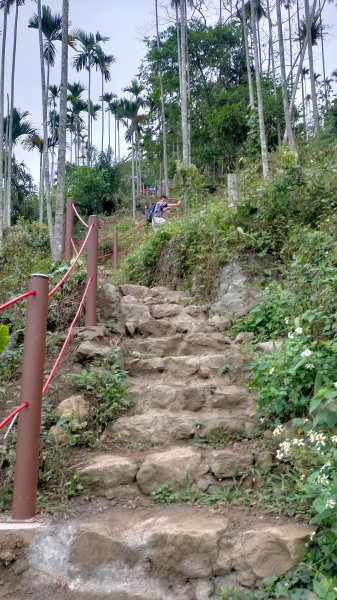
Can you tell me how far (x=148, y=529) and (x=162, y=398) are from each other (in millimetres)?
1323

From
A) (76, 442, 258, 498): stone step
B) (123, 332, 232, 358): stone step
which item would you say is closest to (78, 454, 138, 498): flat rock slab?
(76, 442, 258, 498): stone step

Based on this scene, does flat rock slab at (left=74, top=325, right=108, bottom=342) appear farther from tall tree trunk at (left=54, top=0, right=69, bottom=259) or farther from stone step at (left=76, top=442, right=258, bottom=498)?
tall tree trunk at (left=54, top=0, right=69, bottom=259)

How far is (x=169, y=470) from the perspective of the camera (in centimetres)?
310

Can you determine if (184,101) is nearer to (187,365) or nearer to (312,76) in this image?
(312,76)

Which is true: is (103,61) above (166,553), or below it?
above

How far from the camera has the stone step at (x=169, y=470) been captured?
3.05 m

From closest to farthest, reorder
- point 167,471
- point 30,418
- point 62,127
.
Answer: point 30,418
point 167,471
point 62,127

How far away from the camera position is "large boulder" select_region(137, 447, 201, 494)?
121 inches

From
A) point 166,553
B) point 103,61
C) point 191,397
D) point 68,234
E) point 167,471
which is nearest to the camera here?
point 166,553

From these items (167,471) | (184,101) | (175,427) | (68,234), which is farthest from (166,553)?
(184,101)

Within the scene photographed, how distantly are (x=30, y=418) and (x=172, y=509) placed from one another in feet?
2.98

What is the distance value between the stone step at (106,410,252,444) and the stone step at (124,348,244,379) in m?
0.61

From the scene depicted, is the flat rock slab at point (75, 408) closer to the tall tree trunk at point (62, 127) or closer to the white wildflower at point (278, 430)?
the white wildflower at point (278, 430)

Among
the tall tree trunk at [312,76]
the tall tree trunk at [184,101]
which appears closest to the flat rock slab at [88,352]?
the tall tree trunk at [184,101]
